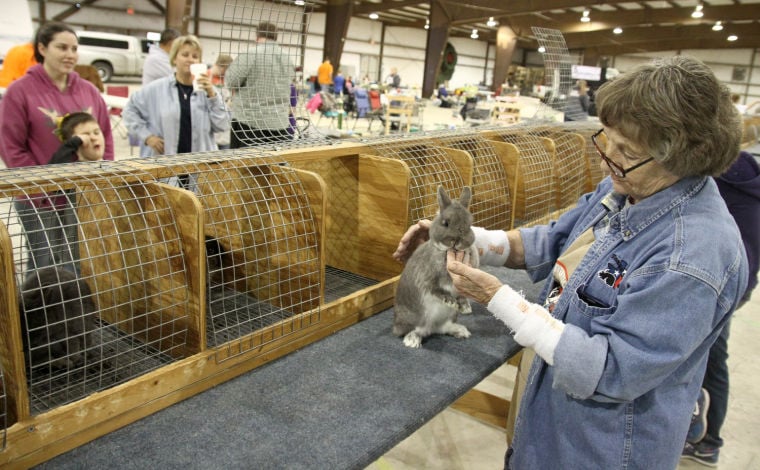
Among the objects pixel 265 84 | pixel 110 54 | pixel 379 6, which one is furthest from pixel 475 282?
Result: pixel 379 6

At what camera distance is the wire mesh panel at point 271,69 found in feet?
8.57

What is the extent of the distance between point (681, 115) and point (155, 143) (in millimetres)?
2958

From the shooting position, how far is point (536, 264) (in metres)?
1.95

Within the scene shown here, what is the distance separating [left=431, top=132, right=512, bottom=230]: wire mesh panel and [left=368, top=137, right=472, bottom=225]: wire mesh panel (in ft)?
0.93

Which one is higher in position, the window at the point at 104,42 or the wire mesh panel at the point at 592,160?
the window at the point at 104,42

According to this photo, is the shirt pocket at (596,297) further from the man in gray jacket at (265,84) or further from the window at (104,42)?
the window at (104,42)

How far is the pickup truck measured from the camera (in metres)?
15.6

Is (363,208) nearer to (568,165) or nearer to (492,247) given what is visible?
(492,247)

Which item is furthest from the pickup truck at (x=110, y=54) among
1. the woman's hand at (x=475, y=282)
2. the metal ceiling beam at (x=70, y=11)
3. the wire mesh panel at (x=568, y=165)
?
the woman's hand at (x=475, y=282)

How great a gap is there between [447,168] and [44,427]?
191 cm

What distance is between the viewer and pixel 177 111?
132 inches

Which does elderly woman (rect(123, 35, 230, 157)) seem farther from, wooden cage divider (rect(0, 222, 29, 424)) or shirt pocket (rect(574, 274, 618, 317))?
shirt pocket (rect(574, 274, 618, 317))

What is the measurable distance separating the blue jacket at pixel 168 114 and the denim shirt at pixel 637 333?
2660mm

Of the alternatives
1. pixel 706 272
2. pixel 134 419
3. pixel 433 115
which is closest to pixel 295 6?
pixel 134 419
